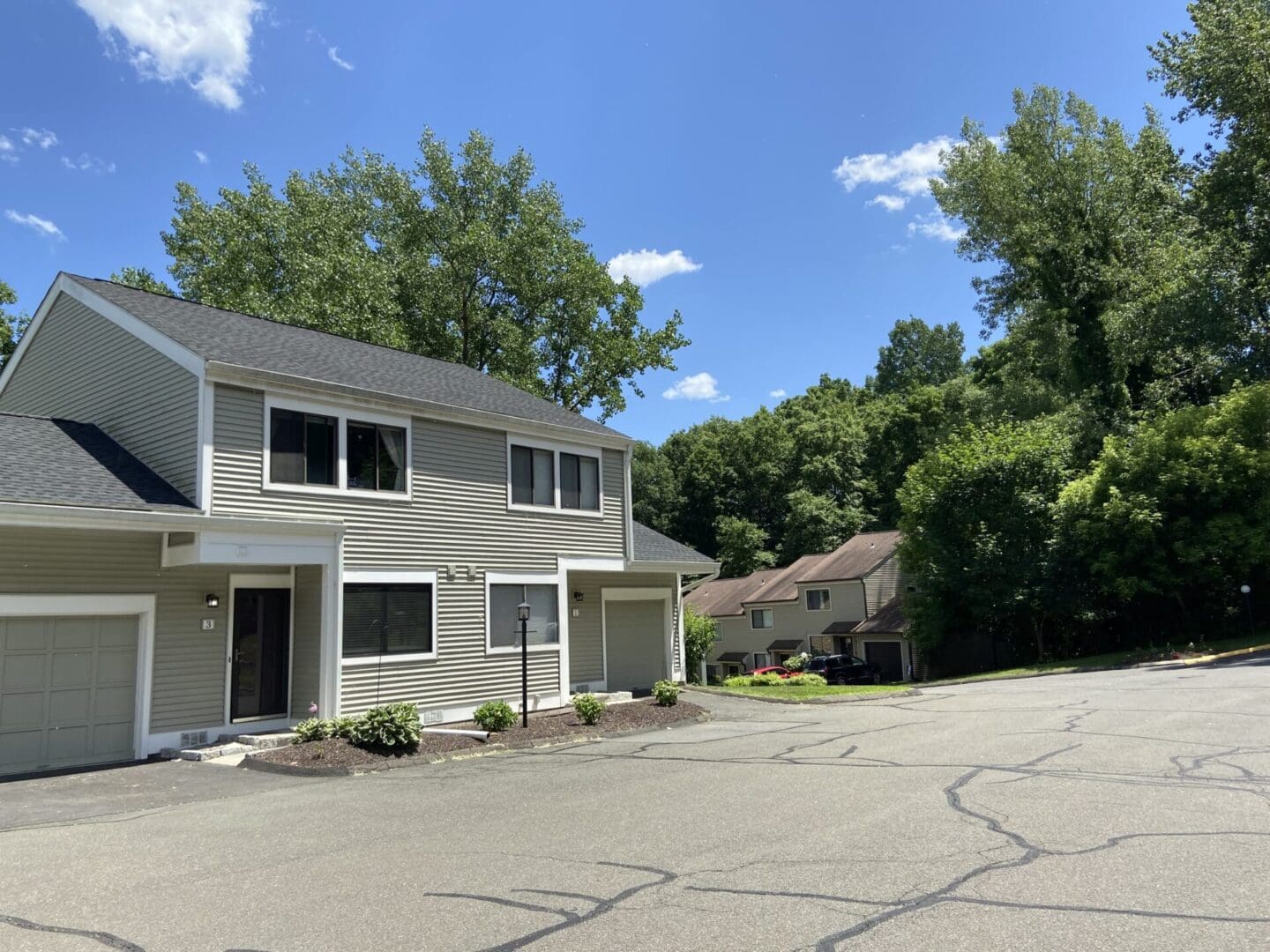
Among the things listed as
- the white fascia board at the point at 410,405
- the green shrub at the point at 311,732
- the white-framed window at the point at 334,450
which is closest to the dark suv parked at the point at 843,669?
the white fascia board at the point at 410,405

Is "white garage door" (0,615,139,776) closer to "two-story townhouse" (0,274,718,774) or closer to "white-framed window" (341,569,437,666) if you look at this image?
"two-story townhouse" (0,274,718,774)

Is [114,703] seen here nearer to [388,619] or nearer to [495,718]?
[388,619]

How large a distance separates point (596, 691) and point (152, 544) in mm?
9608

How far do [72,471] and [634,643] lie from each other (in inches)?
480

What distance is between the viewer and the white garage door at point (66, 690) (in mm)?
11469

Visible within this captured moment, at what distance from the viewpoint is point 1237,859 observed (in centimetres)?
555

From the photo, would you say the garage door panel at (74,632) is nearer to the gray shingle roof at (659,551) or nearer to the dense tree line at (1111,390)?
the gray shingle roof at (659,551)

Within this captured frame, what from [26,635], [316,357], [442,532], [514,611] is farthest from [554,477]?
[26,635]

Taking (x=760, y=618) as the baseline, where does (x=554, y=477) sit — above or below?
above

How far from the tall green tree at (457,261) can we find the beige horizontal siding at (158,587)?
18528mm

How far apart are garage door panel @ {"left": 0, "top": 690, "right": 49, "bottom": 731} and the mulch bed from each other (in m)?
2.81

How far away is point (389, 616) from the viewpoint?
1498cm

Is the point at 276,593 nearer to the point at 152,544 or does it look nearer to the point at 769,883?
the point at 152,544

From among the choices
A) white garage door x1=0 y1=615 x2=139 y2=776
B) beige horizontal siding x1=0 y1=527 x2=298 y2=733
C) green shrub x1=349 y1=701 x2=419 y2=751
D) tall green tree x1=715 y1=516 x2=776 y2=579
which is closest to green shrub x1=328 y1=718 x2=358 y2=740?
green shrub x1=349 y1=701 x2=419 y2=751
